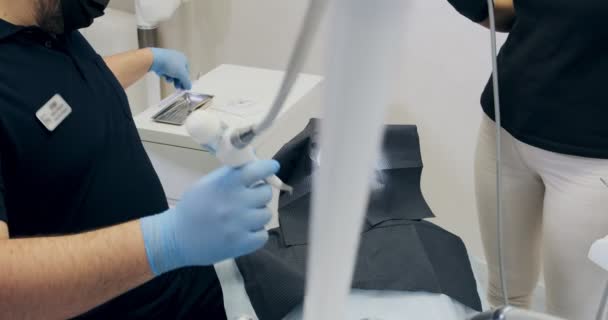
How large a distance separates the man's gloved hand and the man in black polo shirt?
722 mm

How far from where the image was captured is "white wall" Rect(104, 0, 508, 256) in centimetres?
177

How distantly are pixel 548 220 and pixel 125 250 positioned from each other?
823 mm

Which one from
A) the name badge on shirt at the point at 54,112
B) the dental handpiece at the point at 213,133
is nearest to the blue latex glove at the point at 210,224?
the dental handpiece at the point at 213,133

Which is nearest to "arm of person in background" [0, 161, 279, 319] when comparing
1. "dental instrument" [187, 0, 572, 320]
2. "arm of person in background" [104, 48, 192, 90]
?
"dental instrument" [187, 0, 572, 320]

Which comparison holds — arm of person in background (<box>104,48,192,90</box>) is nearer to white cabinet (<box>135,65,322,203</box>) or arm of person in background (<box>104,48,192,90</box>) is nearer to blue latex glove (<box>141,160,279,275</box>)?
white cabinet (<box>135,65,322,203</box>)

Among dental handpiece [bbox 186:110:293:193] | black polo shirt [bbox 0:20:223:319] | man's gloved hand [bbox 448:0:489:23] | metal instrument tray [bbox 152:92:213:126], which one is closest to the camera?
dental handpiece [bbox 186:110:293:193]

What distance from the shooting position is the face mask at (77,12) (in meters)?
0.97

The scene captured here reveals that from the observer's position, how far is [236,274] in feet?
3.17

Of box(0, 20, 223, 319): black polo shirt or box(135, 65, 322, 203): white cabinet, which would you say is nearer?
box(0, 20, 223, 319): black polo shirt

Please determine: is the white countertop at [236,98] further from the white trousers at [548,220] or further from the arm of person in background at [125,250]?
the arm of person in background at [125,250]

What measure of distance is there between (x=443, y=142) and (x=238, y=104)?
2.41 ft

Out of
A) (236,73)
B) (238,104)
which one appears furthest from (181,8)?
(238,104)

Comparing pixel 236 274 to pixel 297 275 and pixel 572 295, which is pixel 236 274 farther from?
pixel 572 295

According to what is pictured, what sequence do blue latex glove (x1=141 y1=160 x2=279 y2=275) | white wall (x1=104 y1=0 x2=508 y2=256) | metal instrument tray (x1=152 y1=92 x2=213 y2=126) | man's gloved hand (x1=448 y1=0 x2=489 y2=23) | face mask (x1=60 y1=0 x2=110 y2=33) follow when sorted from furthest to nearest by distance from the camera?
white wall (x1=104 y1=0 x2=508 y2=256)
metal instrument tray (x1=152 y1=92 x2=213 y2=126)
man's gloved hand (x1=448 y1=0 x2=489 y2=23)
face mask (x1=60 y1=0 x2=110 y2=33)
blue latex glove (x1=141 y1=160 x2=279 y2=275)
